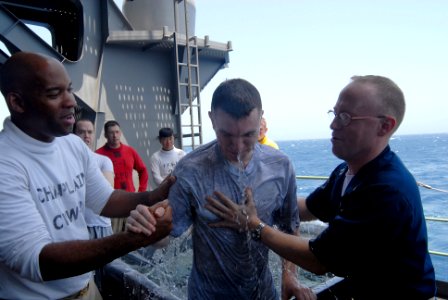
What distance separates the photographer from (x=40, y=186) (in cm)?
168

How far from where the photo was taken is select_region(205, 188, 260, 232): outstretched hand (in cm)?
179

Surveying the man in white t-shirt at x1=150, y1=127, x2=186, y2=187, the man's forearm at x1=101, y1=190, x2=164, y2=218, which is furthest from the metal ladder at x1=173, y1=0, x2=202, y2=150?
the man's forearm at x1=101, y1=190, x2=164, y2=218

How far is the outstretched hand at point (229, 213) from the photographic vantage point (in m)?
1.79

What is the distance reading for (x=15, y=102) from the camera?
1702mm

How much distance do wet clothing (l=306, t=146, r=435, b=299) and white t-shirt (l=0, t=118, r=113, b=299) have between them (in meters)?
1.32

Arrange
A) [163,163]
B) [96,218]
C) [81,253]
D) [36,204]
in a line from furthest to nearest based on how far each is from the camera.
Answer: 1. [163,163]
2. [96,218]
3. [36,204]
4. [81,253]

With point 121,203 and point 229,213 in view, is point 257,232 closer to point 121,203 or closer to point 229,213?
point 229,213

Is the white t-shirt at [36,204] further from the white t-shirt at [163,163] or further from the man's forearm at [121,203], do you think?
the white t-shirt at [163,163]

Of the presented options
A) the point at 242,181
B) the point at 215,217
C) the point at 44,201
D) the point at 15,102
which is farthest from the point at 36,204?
the point at 242,181

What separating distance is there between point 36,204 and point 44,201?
4 cm

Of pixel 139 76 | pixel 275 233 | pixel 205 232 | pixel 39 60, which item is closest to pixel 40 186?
pixel 39 60

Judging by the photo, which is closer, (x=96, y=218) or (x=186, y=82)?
(x=96, y=218)

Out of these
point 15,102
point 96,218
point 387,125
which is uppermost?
point 15,102

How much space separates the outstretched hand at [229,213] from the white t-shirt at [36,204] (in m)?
0.76
